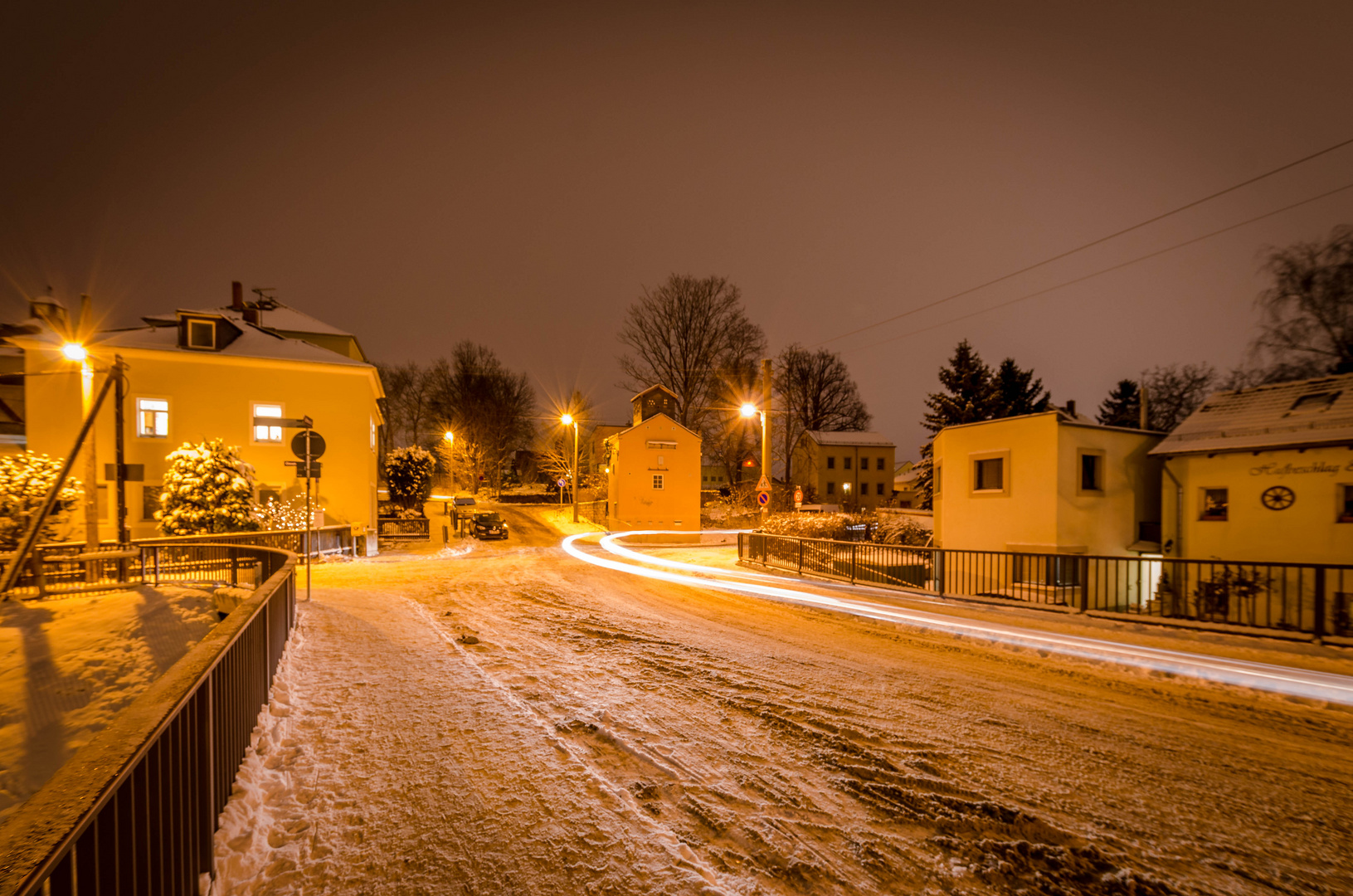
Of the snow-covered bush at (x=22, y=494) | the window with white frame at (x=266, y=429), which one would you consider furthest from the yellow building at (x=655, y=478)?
the snow-covered bush at (x=22, y=494)

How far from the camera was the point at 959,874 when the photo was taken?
3406 mm

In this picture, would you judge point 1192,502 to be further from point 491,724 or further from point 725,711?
point 491,724

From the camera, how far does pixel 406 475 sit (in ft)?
136

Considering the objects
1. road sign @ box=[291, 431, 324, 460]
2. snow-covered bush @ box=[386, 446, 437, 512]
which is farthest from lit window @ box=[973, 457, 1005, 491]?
snow-covered bush @ box=[386, 446, 437, 512]

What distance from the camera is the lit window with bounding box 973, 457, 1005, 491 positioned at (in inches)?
772

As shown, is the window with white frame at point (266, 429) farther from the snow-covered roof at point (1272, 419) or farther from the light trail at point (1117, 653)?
the snow-covered roof at point (1272, 419)

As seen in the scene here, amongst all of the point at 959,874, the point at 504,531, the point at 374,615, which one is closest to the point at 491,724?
the point at 959,874

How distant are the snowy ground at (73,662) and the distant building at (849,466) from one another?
57.8 meters

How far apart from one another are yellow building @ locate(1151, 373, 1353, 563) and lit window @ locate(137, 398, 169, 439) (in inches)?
1343

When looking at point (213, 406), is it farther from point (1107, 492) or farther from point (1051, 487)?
point (1107, 492)

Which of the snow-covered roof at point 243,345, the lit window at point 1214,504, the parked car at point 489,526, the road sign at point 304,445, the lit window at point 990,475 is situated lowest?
the parked car at point 489,526

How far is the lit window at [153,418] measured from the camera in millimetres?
21062

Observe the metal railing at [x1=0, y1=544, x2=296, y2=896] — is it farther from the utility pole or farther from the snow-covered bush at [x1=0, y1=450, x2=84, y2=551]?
the utility pole

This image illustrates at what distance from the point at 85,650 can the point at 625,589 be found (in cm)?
894
